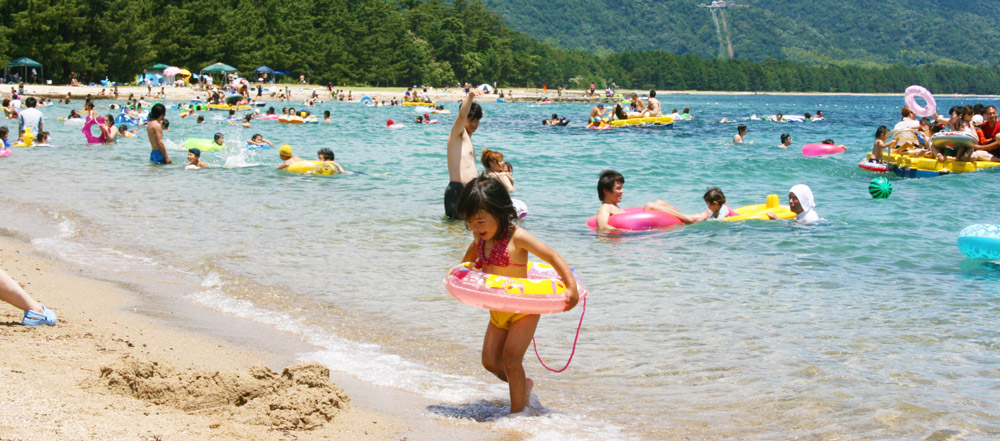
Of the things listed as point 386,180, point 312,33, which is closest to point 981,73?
point 312,33

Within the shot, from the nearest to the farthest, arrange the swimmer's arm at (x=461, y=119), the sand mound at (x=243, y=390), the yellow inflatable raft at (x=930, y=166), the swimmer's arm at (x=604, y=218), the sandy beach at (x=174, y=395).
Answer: the sandy beach at (x=174, y=395) < the sand mound at (x=243, y=390) < the swimmer's arm at (x=461, y=119) < the swimmer's arm at (x=604, y=218) < the yellow inflatable raft at (x=930, y=166)

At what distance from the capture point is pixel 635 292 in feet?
20.0

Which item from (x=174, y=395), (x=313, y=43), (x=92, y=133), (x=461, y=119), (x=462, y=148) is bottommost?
(x=92, y=133)

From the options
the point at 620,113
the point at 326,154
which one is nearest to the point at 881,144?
the point at 326,154

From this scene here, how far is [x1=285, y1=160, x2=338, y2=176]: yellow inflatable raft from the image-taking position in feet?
43.5

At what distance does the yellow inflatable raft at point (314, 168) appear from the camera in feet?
43.5

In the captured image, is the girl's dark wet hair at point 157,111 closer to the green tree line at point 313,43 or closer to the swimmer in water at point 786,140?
the swimmer in water at point 786,140

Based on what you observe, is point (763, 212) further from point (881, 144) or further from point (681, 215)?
point (881, 144)

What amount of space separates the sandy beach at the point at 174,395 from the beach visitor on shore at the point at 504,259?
27cm

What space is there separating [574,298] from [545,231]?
5512mm

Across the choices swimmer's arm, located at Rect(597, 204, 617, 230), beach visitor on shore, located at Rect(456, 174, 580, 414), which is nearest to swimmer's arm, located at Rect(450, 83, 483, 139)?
swimmer's arm, located at Rect(597, 204, 617, 230)

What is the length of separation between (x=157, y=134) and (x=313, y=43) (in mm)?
60420

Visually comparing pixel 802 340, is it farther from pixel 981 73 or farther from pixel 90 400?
pixel 981 73

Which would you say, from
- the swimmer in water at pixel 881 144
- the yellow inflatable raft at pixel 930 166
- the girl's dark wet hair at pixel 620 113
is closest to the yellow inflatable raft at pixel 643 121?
the girl's dark wet hair at pixel 620 113
